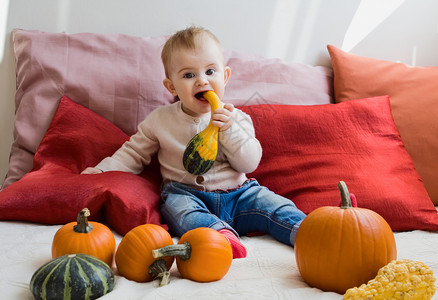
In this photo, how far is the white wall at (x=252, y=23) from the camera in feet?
6.23

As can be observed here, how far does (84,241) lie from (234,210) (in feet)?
1.87

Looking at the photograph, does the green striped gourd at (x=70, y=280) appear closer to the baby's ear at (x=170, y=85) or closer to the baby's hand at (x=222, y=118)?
the baby's hand at (x=222, y=118)

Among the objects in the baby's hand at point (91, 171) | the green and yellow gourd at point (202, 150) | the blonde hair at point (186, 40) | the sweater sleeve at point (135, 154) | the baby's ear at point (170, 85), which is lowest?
the baby's hand at point (91, 171)

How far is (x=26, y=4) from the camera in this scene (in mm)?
1885

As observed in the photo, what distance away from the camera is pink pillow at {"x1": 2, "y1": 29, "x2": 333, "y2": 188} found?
5.61 feet

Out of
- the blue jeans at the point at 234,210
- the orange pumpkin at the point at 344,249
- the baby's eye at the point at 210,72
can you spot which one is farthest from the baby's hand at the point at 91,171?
the orange pumpkin at the point at 344,249

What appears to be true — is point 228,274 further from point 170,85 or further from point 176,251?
point 170,85

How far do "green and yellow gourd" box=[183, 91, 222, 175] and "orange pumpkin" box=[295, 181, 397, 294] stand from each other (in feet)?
1.65

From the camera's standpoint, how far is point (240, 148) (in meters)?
1.43

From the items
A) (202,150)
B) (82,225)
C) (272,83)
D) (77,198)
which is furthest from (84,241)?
(272,83)

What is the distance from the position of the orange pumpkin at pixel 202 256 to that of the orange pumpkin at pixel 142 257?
4 cm

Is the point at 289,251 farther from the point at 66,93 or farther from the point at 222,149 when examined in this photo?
the point at 66,93

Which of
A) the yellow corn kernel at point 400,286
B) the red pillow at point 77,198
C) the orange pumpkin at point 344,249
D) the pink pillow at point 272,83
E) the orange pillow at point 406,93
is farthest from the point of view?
the pink pillow at point 272,83

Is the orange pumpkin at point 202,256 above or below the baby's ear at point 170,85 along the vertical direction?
below
